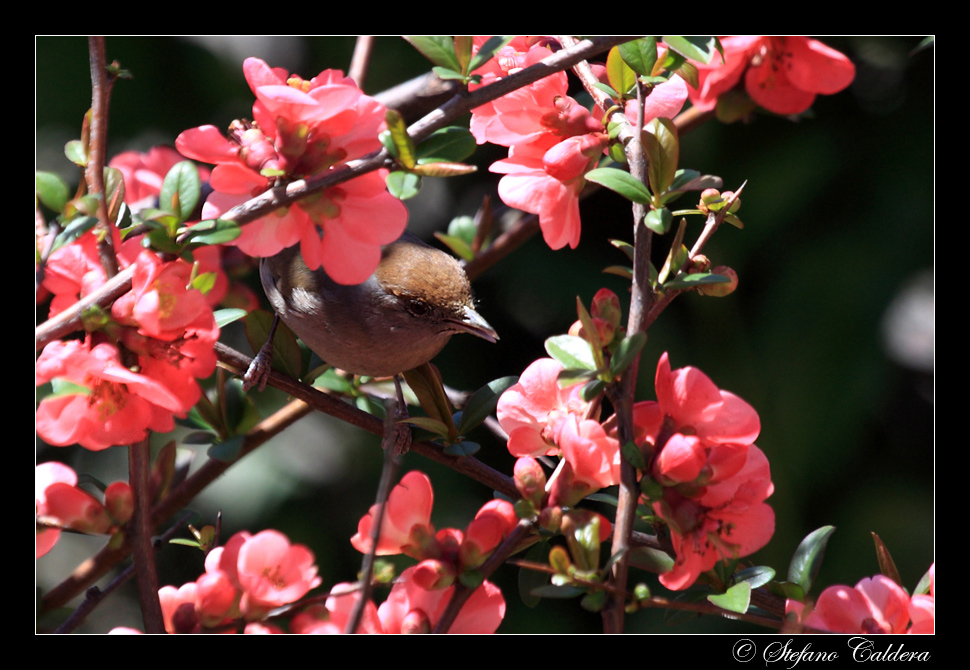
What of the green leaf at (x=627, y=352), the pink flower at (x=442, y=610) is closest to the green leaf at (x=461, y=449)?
the pink flower at (x=442, y=610)

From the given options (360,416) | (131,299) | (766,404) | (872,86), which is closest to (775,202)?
(872,86)

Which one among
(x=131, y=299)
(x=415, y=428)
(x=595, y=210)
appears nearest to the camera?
(x=131, y=299)

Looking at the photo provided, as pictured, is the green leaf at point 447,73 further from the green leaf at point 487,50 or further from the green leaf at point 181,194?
the green leaf at point 181,194

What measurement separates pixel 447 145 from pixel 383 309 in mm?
405

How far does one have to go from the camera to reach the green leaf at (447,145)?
2.24ft

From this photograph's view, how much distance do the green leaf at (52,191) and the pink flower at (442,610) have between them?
465mm

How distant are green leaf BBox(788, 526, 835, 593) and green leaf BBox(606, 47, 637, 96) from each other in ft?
1.54

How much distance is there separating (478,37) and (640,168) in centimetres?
21

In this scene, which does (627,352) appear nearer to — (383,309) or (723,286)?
(723,286)

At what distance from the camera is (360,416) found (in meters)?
0.83

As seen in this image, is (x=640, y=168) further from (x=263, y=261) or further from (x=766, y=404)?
(x=766, y=404)

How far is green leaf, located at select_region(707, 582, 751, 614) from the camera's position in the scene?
0.67 meters

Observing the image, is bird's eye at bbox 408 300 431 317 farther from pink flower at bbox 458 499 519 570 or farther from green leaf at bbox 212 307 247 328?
pink flower at bbox 458 499 519 570
